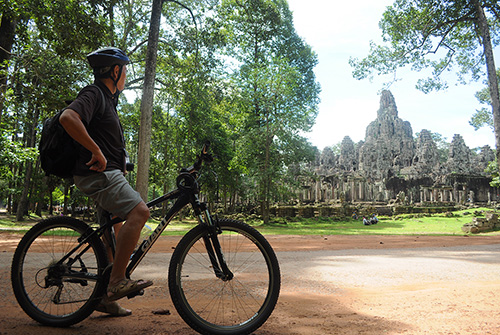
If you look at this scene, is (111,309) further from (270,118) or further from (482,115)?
(482,115)

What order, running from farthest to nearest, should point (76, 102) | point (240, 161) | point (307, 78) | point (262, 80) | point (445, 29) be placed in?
point (307, 78) → point (240, 161) → point (262, 80) → point (445, 29) → point (76, 102)

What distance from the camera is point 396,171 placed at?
189 feet

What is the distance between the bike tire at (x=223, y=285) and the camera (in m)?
2.46

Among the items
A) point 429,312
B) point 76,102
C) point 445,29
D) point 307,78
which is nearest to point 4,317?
point 76,102

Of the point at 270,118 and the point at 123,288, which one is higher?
the point at 270,118

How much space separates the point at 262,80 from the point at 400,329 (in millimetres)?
23127

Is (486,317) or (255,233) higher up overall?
(255,233)

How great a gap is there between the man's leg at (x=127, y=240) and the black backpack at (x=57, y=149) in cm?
64

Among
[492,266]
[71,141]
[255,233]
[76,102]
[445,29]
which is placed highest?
[445,29]

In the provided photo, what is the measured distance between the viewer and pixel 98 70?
294 centimetres

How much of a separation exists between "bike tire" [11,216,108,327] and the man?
20 centimetres

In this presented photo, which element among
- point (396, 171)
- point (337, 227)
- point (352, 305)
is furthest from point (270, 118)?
point (396, 171)

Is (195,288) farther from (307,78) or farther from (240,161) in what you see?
(307,78)

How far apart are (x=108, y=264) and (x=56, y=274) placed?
500 mm
